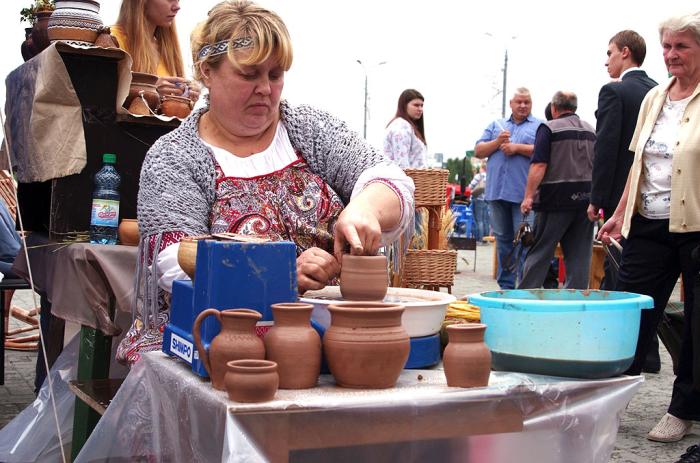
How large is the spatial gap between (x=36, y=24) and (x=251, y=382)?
117 inches

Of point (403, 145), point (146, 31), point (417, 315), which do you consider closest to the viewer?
point (417, 315)

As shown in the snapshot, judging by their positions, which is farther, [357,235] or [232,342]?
[357,235]

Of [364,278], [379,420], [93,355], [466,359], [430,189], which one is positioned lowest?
[93,355]

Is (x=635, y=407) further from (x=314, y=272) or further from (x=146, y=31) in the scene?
(x=146, y=31)

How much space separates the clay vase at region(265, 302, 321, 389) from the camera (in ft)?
5.16

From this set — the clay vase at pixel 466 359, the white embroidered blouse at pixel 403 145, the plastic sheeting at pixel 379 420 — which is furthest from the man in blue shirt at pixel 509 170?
the clay vase at pixel 466 359

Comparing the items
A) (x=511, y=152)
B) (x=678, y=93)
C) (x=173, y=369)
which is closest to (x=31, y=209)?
(x=173, y=369)

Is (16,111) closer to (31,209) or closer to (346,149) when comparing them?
(31,209)

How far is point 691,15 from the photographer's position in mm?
3609

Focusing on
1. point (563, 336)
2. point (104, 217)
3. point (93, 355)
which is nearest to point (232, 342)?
point (563, 336)

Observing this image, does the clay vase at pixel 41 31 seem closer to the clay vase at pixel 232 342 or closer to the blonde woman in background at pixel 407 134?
the clay vase at pixel 232 342

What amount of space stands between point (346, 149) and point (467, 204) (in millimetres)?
14082

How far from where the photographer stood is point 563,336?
1718 millimetres

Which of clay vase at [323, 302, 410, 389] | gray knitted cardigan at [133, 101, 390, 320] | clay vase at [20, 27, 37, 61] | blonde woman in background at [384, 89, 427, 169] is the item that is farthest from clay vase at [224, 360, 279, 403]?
blonde woman in background at [384, 89, 427, 169]
